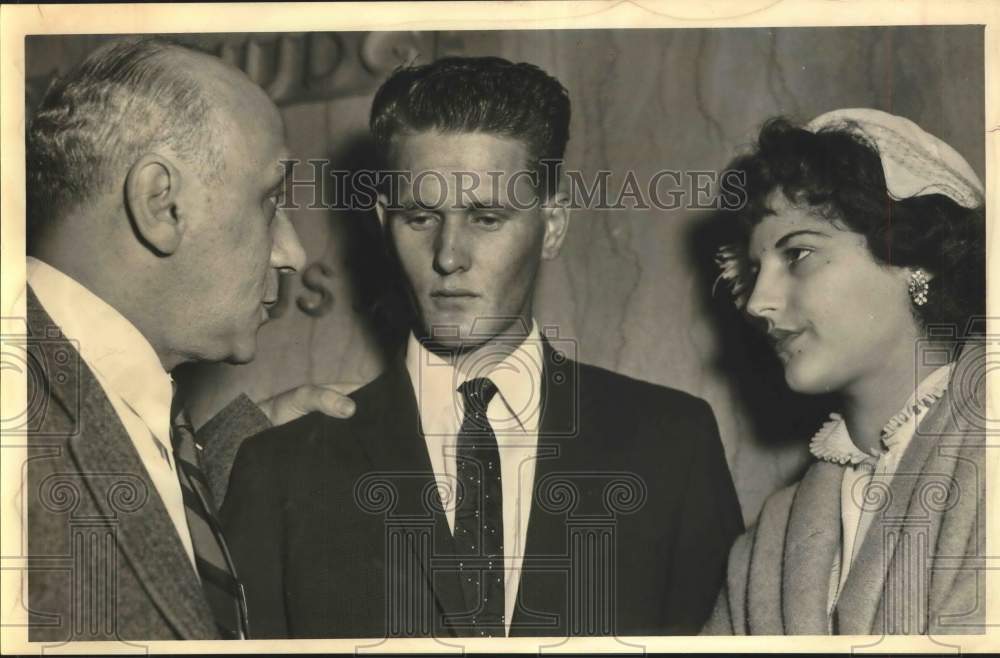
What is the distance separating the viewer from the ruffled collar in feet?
5.62

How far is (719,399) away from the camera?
1.74 metres

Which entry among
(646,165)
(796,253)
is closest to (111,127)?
(646,165)

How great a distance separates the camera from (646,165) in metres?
1.74

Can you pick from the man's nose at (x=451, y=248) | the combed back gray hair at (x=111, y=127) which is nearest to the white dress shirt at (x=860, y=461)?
the man's nose at (x=451, y=248)

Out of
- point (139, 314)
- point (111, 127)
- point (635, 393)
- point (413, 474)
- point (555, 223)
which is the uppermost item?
point (111, 127)

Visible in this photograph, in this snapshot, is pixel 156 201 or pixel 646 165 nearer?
pixel 156 201

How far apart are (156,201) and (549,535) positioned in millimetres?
668

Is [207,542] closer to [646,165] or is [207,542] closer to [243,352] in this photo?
[243,352]

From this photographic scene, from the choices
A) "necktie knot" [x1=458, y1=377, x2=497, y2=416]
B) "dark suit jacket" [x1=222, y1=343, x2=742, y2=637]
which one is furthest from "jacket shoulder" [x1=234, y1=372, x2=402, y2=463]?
"necktie knot" [x1=458, y1=377, x2=497, y2=416]

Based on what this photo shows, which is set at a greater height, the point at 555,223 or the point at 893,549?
the point at 555,223

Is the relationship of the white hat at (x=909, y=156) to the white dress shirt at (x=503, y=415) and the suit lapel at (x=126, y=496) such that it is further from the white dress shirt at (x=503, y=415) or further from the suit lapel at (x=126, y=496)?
the suit lapel at (x=126, y=496)

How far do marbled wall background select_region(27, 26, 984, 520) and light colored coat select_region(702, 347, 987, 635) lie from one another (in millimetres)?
66

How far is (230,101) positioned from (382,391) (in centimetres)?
43

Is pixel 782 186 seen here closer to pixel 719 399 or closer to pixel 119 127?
pixel 719 399
